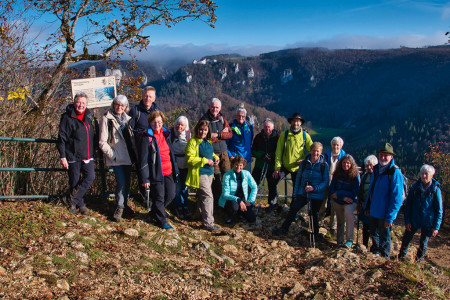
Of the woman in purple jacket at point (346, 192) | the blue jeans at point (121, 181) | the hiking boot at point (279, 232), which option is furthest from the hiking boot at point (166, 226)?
the woman in purple jacket at point (346, 192)

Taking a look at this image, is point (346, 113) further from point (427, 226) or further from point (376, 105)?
point (427, 226)

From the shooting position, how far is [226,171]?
595 centimetres

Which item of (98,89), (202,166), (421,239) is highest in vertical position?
(98,89)

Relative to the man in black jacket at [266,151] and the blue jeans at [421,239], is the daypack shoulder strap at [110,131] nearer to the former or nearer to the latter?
the man in black jacket at [266,151]

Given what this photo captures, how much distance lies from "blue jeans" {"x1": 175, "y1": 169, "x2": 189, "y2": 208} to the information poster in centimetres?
165

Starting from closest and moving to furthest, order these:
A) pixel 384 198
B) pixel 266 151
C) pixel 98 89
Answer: pixel 384 198, pixel 98 89, pixel 266 151

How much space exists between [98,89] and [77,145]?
3.68ft

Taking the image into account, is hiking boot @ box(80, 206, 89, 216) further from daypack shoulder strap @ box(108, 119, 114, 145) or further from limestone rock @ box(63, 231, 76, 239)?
daypack shoulder strap @ box(108, 119, 114, 145)

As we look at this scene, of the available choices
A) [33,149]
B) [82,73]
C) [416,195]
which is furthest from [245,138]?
[82,73]

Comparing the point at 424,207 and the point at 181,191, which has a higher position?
the point at 181,191

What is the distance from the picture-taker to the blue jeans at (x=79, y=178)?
4711 millimetres

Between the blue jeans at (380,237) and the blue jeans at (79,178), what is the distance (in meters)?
4.31

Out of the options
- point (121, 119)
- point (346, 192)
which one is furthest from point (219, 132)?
point (346, 192)

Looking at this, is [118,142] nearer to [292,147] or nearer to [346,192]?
[292,147]
